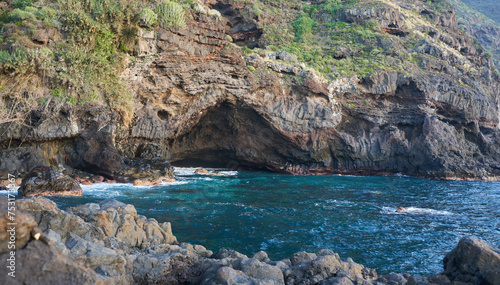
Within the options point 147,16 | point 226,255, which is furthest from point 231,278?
point 147,16

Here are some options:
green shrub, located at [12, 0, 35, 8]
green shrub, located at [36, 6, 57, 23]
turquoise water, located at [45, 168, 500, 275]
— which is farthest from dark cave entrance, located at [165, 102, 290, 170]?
green shrub, located at [12, 0, 35, 8]

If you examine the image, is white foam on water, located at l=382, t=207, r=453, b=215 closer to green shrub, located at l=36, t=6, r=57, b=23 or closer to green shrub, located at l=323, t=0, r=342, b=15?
green shrub, located at l=36, t=6, r=57, b=23

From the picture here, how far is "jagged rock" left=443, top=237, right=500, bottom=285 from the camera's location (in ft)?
19.5

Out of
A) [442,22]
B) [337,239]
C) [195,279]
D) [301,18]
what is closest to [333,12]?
[301,18]

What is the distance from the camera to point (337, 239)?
11.7 metres

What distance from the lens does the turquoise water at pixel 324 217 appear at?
10.6 m

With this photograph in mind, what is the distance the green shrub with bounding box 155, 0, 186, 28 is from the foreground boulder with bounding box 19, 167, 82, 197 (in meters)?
13.4

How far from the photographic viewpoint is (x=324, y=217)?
14.7 metres

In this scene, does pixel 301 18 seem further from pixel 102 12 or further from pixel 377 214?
pixel 377 214

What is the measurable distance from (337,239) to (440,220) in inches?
249

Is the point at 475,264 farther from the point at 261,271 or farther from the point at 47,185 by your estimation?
the point at 47,185

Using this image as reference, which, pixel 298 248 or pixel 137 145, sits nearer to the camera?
pixel 298 248

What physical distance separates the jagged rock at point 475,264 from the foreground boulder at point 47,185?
16070 millimetres

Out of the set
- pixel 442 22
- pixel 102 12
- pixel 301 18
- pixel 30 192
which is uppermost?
pixel 442 22
